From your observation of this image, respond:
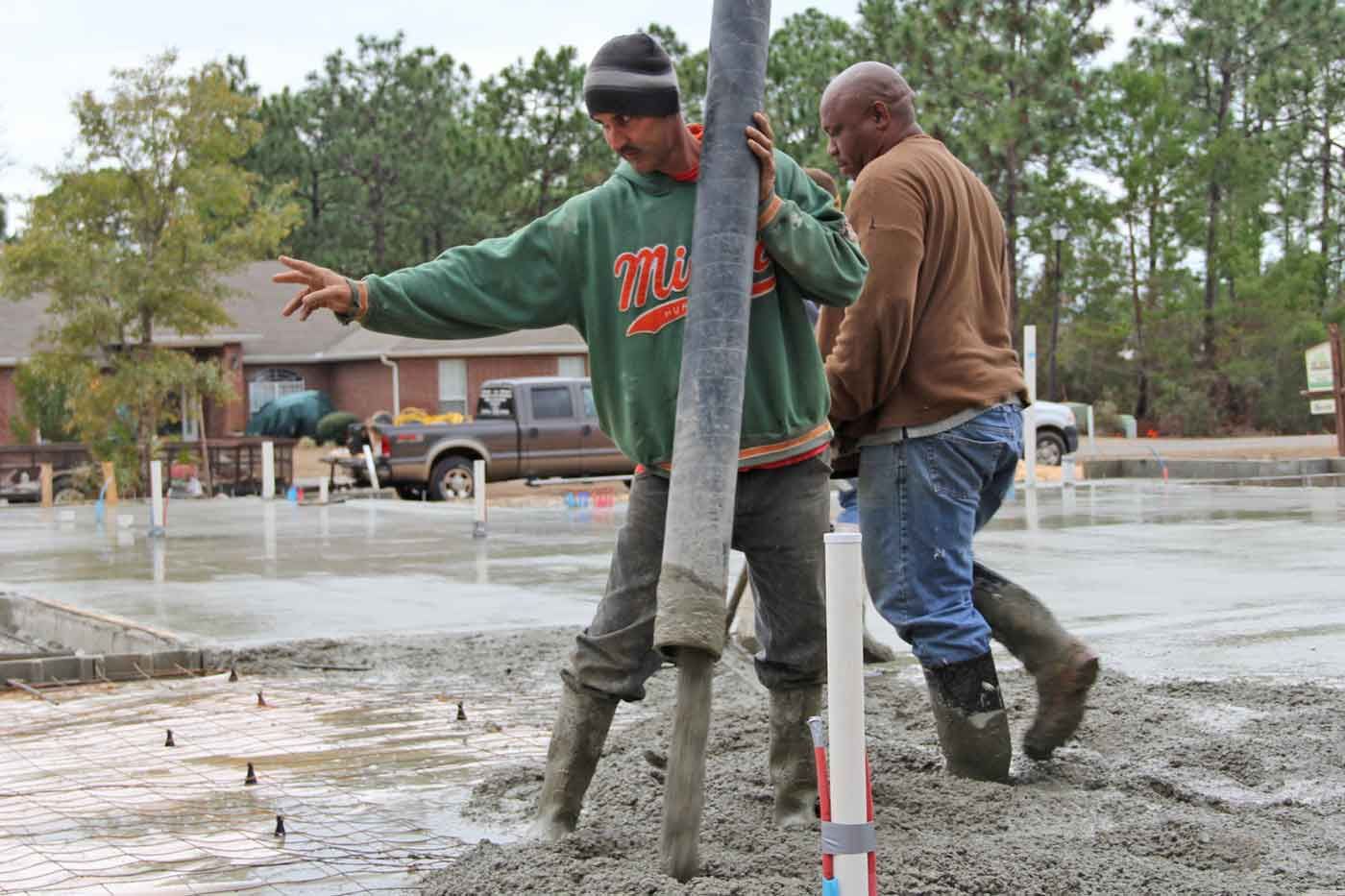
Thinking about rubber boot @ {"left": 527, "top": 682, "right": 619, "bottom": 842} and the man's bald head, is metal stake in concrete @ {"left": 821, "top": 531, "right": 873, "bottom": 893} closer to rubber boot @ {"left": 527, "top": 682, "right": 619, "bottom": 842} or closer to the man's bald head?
rubber boot @ {"left": 527, "top": 682, "right": 619, "bottom": 842}

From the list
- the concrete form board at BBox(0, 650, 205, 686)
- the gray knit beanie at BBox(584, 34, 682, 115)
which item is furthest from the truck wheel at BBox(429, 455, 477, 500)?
the gray knit beanie at BBox(584, 34, 682, 115)

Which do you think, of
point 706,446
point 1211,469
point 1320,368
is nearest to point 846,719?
point 706,446

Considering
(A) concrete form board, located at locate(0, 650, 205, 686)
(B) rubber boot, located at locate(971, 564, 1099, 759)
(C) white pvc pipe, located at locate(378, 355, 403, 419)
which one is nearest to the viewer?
(B) rubber boot, located at locate(971, 564, 1099, 759)

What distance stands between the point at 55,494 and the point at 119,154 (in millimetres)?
6247

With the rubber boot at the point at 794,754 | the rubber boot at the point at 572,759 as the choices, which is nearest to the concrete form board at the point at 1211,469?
the rubber boot at the point at 794,754

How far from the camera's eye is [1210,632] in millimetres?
7609

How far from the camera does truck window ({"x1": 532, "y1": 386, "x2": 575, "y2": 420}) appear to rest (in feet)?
80.8

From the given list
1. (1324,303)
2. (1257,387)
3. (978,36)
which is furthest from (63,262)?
(1324,303)

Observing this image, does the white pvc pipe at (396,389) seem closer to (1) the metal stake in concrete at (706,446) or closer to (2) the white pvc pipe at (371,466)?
(2) the white pvc pipe at (371,466)

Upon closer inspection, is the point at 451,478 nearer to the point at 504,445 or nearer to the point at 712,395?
the point at 504,445

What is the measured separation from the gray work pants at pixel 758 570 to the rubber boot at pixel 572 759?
0.17 feet

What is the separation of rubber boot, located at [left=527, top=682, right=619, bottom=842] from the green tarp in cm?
4021

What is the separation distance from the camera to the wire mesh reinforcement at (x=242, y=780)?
3.87 m

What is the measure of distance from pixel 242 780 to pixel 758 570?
1.90 m
